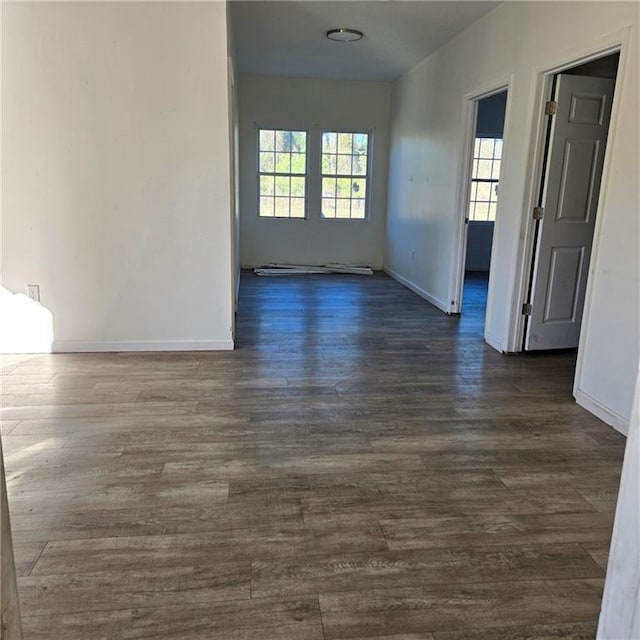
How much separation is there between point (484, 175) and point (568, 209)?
454cm

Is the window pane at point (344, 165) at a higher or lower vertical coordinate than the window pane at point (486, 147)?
lower

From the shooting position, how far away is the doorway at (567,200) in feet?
12.5

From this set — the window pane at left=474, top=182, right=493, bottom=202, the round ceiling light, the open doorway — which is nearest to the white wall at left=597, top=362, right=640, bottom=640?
the round ceiling light

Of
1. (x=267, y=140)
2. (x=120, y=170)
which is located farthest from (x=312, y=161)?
(x=120, y=170)

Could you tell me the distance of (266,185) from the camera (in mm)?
8070

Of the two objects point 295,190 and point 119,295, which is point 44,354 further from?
point 295,190

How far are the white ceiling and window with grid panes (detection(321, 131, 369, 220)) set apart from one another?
1.03 metres

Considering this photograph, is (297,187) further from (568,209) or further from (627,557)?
(627,557)

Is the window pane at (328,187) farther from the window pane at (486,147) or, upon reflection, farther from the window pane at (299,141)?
the window pane at (486,147)

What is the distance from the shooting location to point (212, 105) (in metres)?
3.76

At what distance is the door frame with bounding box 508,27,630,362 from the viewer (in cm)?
297

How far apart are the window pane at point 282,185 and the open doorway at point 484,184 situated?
9.01ft

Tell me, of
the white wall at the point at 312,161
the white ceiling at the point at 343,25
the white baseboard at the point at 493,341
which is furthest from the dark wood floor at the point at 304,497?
the white wall at the point at 312,161

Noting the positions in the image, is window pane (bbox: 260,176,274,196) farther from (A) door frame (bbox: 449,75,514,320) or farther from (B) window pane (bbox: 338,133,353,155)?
(A) door frame (bbox: 449,75,514,320)
